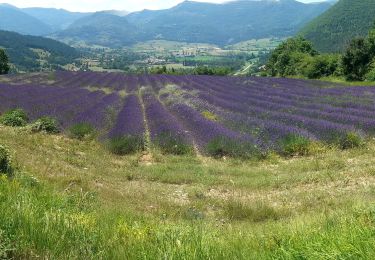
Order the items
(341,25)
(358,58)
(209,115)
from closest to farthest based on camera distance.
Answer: (209,115) → (358,58) → (341,25)

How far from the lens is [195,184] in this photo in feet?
34.0

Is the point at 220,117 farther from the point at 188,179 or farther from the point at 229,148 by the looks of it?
the point at 188,179

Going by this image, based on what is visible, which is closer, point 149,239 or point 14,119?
point 149,239

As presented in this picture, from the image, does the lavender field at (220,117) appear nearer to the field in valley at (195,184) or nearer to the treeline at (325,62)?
the field in valley at (195,184)

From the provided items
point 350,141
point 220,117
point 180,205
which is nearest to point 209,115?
point 220,117

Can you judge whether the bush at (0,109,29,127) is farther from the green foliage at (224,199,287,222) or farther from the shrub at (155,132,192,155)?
the green foliage at (224,199,287,222)

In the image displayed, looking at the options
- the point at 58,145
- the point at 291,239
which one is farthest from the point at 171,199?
the point at 58,145

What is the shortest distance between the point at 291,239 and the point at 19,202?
8.41 feet

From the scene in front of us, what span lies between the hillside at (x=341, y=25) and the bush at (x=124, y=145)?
106430 millimetres

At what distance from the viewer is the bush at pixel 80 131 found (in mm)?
16242

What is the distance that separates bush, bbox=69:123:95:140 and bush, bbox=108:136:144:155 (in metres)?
2.16

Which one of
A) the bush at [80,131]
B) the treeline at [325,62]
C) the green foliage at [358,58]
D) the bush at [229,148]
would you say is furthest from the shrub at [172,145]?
the green foliage at [358,58]

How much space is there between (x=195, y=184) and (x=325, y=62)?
152 feet

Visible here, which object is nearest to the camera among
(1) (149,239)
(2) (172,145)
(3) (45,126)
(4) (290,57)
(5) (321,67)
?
(1) (149,239)
